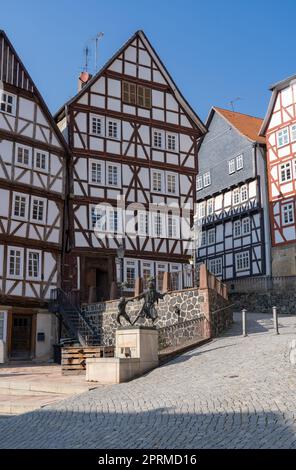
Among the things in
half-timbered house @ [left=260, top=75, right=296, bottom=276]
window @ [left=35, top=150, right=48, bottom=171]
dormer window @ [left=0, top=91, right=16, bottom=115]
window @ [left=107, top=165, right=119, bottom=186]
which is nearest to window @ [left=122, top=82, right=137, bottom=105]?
window @ [left=107, top=165, right=119, bottom=186]

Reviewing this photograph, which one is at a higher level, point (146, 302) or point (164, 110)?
point (164, 110)

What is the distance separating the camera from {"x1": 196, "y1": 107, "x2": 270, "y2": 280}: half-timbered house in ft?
132

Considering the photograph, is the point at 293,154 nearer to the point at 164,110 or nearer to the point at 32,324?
the point at 164,110

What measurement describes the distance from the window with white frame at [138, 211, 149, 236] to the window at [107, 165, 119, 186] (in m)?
2.23

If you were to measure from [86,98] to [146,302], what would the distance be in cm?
1758

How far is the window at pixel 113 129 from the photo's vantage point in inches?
1280

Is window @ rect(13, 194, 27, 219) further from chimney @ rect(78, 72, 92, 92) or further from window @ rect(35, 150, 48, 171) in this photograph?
chimney @ rect(78, 72, 92, 92)

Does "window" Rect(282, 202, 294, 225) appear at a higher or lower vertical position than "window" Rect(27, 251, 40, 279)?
higher

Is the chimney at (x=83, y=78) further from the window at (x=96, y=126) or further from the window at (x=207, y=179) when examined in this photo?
the window at (x=207, y=179)

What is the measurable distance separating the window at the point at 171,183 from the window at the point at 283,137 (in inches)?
393

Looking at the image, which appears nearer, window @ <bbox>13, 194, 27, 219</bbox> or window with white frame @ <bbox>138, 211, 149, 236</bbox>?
window @ <bbox>13, 194, 27, 219</bbox>

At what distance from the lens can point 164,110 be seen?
34562 millimetres

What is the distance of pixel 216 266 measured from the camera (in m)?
43.8

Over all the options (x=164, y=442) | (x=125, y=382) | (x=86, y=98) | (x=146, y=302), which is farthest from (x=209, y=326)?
(x=86, y=98)
